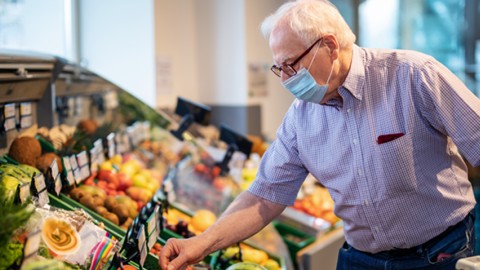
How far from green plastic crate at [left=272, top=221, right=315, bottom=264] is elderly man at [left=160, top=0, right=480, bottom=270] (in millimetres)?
1014

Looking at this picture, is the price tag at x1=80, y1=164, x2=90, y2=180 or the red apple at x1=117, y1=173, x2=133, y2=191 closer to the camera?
the price tag at x1=80, y1=164, x2=90, y2=180

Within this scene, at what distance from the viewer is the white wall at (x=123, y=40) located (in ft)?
13.4

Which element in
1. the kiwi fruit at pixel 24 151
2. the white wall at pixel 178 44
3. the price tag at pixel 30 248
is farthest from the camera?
the white wall at pixel 178 44

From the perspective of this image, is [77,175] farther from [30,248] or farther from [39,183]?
[30,248]

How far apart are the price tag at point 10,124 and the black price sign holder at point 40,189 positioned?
13.0 inches

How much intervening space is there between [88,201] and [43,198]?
24 cm

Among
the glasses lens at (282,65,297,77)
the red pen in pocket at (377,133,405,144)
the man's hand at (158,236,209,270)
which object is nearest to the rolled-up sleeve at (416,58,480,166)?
the red pen in pocket at (377,133,405,144)

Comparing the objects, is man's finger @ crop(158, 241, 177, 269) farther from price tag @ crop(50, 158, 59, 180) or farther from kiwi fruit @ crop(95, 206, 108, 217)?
price tag @ crop(50, 158, 59, 180)

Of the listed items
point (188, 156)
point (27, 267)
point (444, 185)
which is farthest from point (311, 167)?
point (188, 156)

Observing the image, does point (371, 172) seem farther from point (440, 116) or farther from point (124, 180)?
point (124, 180)

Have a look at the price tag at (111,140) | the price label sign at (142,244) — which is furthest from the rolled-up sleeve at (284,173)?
the price tag at (111,140)

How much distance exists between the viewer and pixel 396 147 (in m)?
1.24

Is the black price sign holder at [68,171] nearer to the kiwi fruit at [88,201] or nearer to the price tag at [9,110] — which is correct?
the kiwi fruit at [88,201]

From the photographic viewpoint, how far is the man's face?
1.21m
